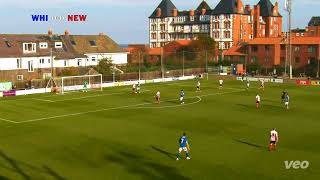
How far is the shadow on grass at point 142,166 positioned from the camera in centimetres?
2491

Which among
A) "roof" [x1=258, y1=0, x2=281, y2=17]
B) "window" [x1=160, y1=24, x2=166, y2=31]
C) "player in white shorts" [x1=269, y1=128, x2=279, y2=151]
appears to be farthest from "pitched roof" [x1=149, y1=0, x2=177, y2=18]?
"player in white shorts" [x1=269, y1=128, x2=279, y2=151]

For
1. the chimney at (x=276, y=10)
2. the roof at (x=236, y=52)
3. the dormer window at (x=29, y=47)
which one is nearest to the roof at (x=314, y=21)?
the chimney at (x=276, y=10)

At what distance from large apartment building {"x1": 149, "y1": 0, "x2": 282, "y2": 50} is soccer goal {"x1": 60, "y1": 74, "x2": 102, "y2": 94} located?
68.5m

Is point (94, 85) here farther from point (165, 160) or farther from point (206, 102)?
point (165, 160)

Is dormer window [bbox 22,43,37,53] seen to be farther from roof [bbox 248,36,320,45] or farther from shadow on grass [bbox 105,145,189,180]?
shadow on grass [bbox 105,145,189,180]

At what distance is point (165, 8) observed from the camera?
159000mm

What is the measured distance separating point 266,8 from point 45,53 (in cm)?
8966

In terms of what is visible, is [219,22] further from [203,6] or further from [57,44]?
[57,44]

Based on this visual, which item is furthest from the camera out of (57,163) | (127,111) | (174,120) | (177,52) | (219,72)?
(177,52)

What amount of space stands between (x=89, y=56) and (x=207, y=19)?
62204mm

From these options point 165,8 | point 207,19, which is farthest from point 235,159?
point 165,8

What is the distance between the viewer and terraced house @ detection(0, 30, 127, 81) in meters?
79.6

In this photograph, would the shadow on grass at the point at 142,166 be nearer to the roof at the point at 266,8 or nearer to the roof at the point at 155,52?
the roof at the point at 155,52

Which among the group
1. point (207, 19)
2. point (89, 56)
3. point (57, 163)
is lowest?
point (57, 163)
